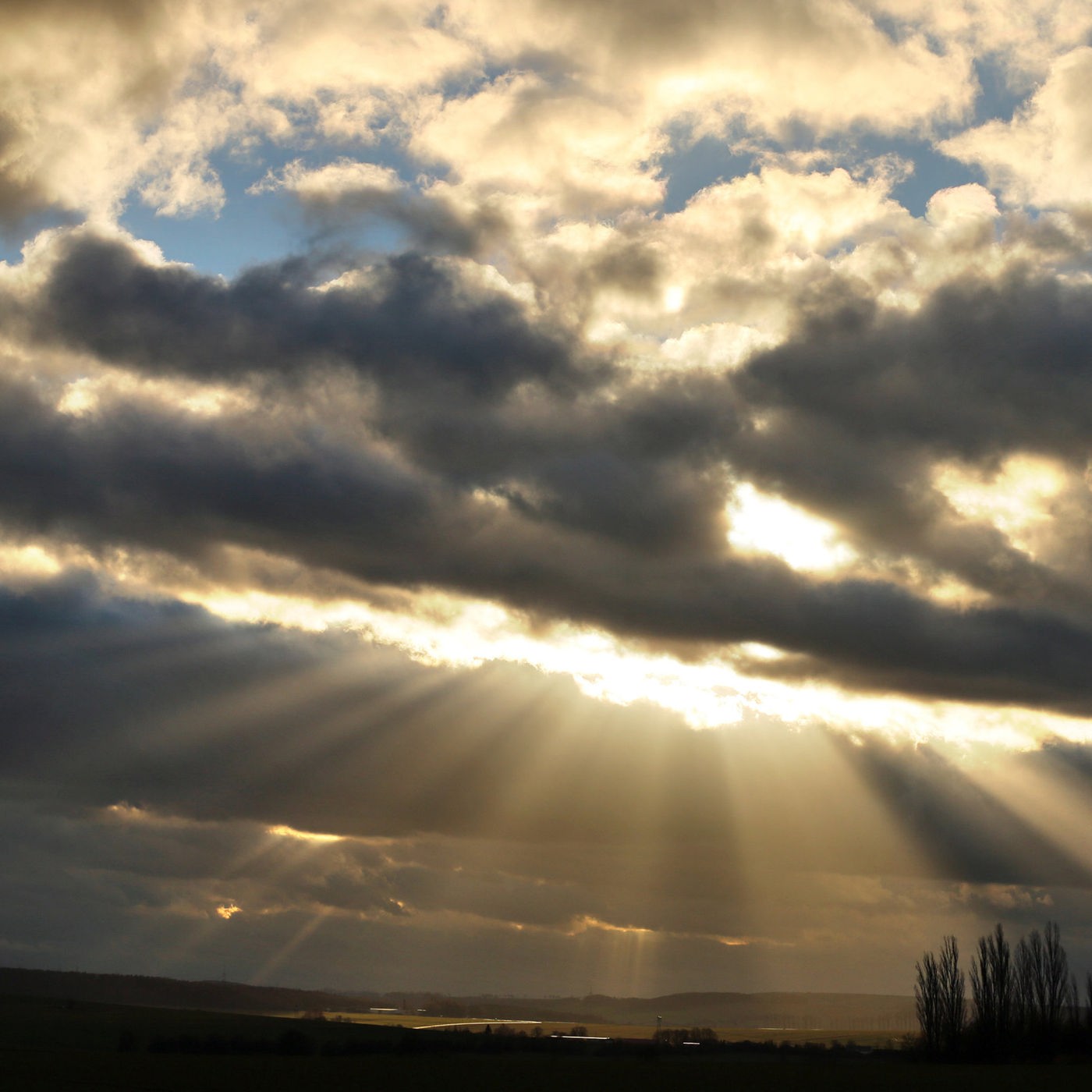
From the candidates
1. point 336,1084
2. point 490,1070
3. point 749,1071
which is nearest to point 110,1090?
point 336,1084

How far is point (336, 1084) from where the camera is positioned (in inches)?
5468

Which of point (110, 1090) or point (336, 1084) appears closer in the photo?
point (110, 1090)

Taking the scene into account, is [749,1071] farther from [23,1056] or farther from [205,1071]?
[23,1056]

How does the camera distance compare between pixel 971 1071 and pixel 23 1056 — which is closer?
pixel 971 1071

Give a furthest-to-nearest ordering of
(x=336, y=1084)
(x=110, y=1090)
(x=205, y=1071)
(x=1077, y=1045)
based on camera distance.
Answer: (x=1077, y=1045) < (x=205, y=1071) < (x=336, y=1084) < (x=110, y=1090)

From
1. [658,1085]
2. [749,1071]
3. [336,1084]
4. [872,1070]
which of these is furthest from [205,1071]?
[872,1070]

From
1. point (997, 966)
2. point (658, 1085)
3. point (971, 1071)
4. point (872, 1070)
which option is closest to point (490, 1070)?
point (658, 1085)

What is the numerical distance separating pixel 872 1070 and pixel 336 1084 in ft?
229

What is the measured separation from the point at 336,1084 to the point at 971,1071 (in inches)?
2957

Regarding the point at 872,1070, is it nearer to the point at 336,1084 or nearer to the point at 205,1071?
the point at 336,1084

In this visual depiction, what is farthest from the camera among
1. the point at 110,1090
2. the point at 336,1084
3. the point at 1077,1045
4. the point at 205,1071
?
the point at 1077,1045

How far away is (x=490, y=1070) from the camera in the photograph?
6481 inches

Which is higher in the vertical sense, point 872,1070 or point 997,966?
point 997,966

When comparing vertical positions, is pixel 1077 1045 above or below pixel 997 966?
below
